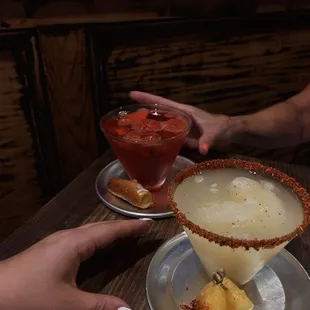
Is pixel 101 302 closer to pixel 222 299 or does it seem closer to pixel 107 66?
pixel 222 299

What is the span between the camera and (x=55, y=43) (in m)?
1.68

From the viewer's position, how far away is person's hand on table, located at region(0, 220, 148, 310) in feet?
2.26

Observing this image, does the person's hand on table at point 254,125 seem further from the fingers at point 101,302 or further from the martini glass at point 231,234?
the fingers at point 101,302

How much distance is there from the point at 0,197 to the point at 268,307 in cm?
153

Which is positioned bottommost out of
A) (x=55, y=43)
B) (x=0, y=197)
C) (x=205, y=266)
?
(x=0, y=197)

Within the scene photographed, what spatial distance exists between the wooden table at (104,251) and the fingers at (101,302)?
5cm

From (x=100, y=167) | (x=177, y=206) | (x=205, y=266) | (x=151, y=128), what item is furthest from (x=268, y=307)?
(x=100, y=167)

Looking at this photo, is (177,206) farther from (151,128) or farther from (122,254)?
(151,128)

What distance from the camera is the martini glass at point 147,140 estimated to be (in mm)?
1040

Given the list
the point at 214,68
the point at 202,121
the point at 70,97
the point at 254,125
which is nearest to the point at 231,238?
the point at 202,121

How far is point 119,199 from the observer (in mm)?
1062

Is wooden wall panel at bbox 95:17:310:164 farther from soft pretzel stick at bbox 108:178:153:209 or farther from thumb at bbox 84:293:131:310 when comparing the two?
thumb at bbox 84:293:131:310

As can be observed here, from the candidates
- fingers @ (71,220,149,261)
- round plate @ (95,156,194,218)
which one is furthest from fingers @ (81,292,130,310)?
round plate @ (95,156,194,218)

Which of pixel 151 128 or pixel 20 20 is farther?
pixel 20 20
